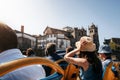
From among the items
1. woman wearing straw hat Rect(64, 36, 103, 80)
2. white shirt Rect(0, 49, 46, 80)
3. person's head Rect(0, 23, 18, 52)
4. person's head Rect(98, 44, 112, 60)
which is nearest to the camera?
white shirt Rect(0, 49, 46, 80)

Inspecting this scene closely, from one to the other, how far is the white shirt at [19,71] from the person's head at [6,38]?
3 centimetres

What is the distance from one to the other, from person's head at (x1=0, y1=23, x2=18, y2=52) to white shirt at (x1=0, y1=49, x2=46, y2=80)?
3 cm

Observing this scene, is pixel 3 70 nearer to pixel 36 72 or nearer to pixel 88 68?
A: pixel 36 72

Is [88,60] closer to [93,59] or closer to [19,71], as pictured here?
[93,59]

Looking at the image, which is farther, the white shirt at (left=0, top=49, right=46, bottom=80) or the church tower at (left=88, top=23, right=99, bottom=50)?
the church tower at (left=88, top=23, right=99, bottom=50)

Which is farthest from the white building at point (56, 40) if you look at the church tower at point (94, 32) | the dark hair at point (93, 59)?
the dark hair at point (93, 59)

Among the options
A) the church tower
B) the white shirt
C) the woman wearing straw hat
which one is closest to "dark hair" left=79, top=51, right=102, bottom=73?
the woman wearing straw hat

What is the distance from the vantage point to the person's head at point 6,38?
1564mm

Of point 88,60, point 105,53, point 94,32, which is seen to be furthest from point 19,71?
point 94,32

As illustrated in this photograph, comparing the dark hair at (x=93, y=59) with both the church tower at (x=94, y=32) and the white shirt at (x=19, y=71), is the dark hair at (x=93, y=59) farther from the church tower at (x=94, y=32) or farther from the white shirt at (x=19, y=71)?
the church tower at (x=94, y=32)

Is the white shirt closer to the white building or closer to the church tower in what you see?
the white building

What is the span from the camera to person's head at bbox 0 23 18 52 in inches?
61.6

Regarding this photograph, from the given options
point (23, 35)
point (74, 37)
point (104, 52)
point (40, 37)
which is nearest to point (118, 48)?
point (74, 37)

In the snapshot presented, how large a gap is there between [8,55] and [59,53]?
4167mm
